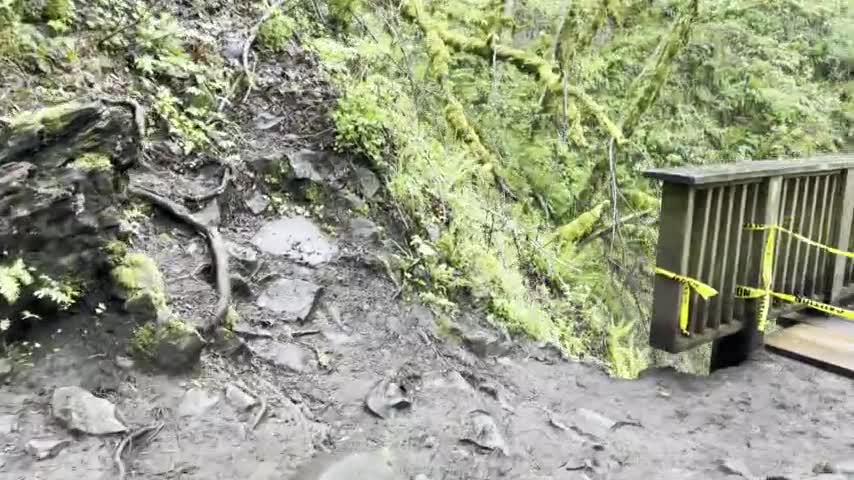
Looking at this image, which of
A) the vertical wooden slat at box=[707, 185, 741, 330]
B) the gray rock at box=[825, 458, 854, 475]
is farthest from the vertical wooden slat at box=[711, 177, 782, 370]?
the gray rock at box=[825, 458, 854, 475]

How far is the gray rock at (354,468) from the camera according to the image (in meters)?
3.31

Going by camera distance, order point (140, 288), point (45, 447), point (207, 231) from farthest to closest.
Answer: point (207, 231)
point (140, 288)
point (45, 447)

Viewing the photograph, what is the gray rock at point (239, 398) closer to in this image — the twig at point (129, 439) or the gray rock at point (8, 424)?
the twig at point (129, 439)

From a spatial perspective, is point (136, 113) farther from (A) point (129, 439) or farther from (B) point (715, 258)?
(B) point (715, 258)

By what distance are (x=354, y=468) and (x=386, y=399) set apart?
2.35 feet

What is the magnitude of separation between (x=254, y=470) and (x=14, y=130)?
2167mm

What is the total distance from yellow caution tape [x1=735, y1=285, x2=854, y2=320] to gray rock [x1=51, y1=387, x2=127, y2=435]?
171 inches

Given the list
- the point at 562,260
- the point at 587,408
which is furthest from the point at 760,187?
the point at 562,260

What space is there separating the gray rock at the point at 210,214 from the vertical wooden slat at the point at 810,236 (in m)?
4.71

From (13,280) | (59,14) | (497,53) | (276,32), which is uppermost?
(59,14)

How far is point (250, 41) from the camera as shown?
644 centimetres

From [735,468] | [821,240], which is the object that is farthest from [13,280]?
[821,240]

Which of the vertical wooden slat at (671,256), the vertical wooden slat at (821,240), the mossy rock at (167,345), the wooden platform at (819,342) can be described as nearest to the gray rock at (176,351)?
the mossy rock at (167,345)

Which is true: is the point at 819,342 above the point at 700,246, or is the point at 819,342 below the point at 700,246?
below
